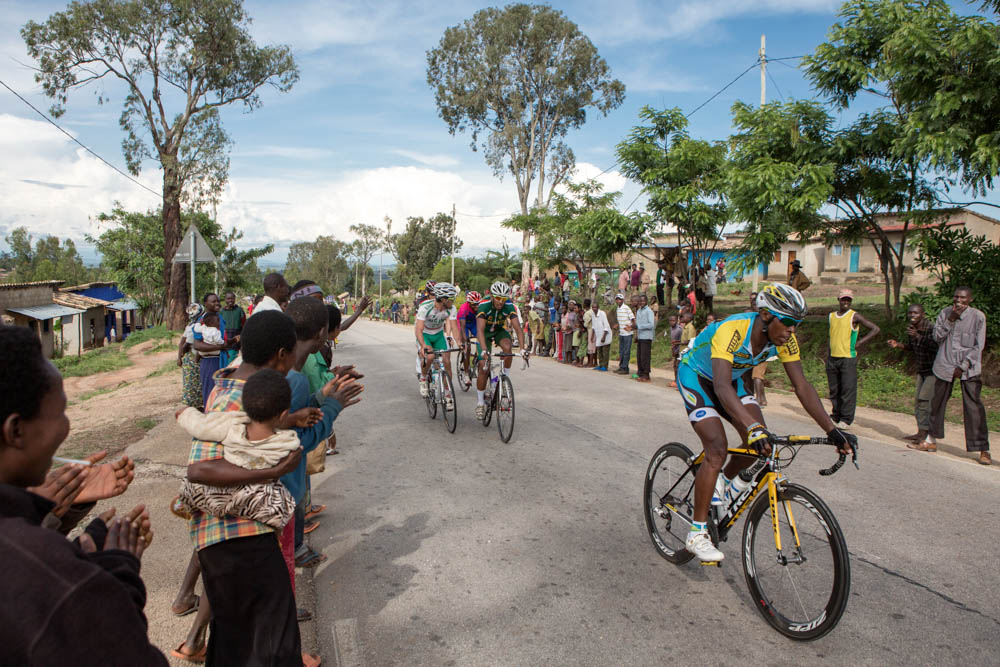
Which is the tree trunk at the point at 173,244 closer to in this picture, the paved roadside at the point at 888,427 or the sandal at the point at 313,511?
the paved roadside at the point at 888,427

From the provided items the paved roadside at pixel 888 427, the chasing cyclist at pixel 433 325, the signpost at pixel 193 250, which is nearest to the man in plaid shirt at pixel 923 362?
the paved roadside at pixel 888 427

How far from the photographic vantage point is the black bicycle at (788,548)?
3.51 metres

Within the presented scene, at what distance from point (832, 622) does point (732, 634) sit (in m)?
0.56

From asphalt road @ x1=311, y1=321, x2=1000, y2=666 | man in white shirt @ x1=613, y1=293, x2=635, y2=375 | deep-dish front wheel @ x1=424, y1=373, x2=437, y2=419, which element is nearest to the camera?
asphalt road @ x1=311, y1=321, x2=1000, y2=666

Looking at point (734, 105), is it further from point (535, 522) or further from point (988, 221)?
point (988, 221)

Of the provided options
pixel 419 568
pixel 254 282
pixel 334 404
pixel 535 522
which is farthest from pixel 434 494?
pixel 254 282

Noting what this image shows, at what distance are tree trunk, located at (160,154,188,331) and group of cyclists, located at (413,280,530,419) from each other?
20.1 meters

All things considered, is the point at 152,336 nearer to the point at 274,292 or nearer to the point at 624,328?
the point at 624,328

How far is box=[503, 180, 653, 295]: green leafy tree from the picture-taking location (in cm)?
2153

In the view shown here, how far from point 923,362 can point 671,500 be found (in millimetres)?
6075

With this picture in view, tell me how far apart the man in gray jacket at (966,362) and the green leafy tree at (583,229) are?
13.4 meters

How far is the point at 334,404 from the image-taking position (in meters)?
3.33

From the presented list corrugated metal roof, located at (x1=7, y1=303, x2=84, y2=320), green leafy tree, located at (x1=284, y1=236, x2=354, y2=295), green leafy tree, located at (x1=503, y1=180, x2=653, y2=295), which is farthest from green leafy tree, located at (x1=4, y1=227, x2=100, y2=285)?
green leafy tree, located at (x1=503, y1=180, x2=653, y2=295)

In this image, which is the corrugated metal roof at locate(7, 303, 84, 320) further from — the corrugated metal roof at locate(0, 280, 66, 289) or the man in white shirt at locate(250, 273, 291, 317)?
the man in white shirt at locate(250, 273, 291, 317)
